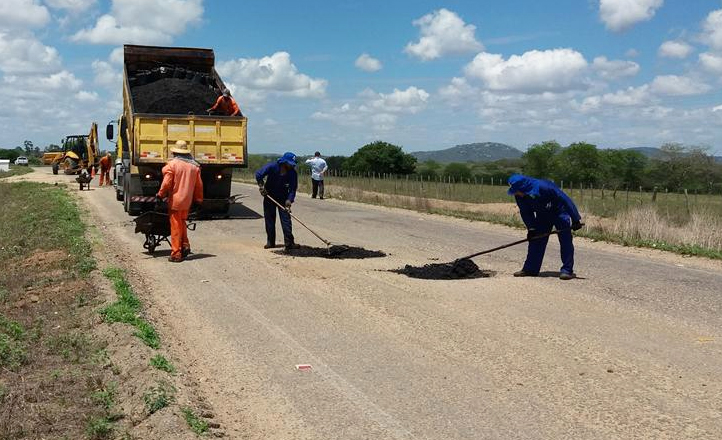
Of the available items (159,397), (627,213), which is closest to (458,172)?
(627,213)

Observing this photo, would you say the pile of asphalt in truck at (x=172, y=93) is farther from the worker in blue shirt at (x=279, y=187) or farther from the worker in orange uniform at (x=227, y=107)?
the worker in blue shirt at (x=279, y=187)

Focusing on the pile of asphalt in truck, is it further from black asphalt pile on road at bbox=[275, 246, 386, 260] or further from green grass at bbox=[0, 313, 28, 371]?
green grass at bbox=[0, 313, 28, 371]

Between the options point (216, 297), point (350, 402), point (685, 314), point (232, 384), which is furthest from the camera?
Result: point (216, 297)

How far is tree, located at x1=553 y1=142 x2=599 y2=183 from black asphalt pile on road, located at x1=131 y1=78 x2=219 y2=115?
1748 inches

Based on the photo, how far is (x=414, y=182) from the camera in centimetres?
3212

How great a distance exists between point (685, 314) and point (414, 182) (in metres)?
25.0

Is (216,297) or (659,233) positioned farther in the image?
(659,233)

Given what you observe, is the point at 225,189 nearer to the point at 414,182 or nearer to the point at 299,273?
the point at 299,273

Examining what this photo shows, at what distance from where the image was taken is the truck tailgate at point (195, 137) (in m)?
15.3


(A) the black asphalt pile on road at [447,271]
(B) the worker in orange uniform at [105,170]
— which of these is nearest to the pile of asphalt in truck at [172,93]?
(A) the black asphalt pile on road at [447,271]

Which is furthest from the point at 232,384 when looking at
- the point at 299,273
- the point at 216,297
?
the point at 299,273

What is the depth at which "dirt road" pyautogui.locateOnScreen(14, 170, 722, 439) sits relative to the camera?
4.47 metres

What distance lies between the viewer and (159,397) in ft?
14.9

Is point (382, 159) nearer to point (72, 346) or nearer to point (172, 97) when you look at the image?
point (172, 97)
